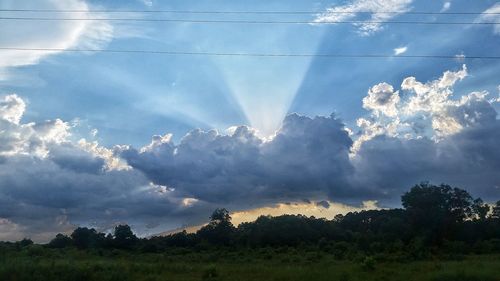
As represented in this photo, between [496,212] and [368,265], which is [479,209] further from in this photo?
[368,265]

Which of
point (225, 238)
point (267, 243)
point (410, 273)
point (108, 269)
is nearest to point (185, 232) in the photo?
point (225, 238)

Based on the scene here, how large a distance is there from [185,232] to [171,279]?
52.5 m

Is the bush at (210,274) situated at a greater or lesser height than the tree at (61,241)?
lesser

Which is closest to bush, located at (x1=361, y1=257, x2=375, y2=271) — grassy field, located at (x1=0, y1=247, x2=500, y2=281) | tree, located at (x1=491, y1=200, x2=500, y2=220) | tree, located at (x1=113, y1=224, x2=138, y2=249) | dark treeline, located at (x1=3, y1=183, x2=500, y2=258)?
grassy field, located at (x1=0, y1=247, x2=500, y2=281)

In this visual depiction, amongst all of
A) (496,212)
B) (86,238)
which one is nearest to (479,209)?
(496,212)

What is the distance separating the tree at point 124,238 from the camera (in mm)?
81031

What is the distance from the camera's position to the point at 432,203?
84938 millimetres

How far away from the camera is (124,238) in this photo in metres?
82.6

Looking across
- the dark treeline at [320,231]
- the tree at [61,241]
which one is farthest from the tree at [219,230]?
the tree at [61,241]

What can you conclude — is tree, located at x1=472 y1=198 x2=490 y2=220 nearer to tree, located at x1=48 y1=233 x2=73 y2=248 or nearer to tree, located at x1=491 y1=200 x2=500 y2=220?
tree, located at x1=491 y1=200 x2=500 y2=220

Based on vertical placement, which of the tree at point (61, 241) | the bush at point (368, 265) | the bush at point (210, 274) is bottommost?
the bush at point (210, 274)

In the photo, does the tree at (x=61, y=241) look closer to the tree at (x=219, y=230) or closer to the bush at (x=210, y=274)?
the tree at (x=219, y=230)

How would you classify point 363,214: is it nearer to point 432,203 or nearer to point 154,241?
point 432,203

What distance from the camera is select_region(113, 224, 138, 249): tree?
8103 cm
